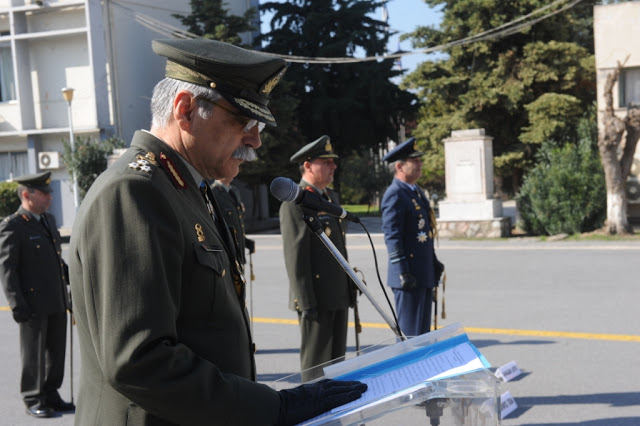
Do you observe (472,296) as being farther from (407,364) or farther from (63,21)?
(63,21)

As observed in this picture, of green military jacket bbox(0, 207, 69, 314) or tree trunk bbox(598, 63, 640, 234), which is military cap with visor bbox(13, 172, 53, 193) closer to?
green military jacket bbox(0, 207, 69, 314)

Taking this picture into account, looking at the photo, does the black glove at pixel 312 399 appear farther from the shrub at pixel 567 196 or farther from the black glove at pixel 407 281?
the shrub at pixel 567 196

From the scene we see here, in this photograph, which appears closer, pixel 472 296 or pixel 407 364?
pixel 407 364

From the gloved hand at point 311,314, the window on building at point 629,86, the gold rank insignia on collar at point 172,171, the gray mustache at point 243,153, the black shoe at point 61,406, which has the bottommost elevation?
→ the black shoe at point 61,406

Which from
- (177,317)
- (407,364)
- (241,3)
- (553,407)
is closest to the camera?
(177,317)

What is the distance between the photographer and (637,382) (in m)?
5.62

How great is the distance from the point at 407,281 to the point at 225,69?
4150 millimetres

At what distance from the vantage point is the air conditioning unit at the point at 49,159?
25922 millimetres

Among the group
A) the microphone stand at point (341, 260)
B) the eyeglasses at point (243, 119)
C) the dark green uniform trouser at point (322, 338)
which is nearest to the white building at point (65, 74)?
the dark green uniform trouser at point (322, 338)

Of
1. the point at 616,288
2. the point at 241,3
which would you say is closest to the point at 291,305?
the point at 616,288

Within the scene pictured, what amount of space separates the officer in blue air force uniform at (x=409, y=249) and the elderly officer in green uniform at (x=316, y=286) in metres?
0.68

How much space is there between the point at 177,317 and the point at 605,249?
14.3 meters

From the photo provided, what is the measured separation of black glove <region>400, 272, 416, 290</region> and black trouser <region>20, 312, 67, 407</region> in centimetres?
298

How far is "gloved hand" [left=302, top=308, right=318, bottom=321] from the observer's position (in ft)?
16.9
